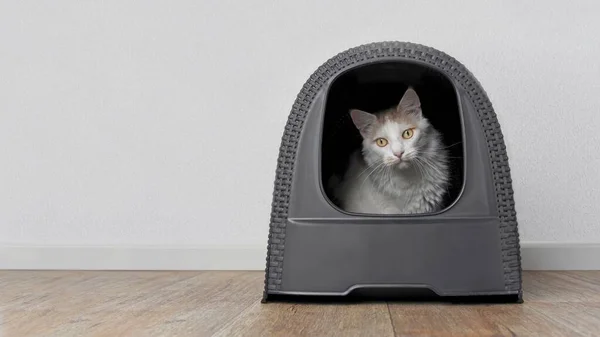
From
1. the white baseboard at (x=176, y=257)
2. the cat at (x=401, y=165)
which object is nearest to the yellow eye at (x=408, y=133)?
the cat at (x=401, y=165)

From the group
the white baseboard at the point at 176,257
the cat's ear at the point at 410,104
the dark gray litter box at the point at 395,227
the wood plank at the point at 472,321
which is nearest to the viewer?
the wood plank at the point at 472,321

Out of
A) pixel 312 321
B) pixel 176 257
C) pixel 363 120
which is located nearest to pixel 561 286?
pixel 363 120

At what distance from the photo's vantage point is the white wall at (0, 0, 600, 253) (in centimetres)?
204

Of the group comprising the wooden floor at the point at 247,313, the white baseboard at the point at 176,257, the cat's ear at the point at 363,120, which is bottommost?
the wooden floor at the point at 247,313

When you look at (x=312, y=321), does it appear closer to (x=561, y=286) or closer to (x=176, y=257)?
(x=561, y=286)

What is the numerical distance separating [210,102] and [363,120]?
635 mm

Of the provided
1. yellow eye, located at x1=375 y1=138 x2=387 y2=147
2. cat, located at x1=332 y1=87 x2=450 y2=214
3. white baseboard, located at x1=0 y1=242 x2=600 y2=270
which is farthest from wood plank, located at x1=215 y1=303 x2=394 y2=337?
white baseboard, located at x1=0 y1=242 x2=600 y2=270

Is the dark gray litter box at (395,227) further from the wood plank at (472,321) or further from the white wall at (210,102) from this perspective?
the white wall at (210,102)

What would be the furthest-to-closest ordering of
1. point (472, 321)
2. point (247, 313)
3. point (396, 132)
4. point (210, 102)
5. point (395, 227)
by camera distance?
point (210, 102) → point (396, 132) → point (395, 227) → point (247, 313) → point (472, 321)

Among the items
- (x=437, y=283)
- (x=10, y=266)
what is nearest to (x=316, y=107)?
(x=437, y=283)

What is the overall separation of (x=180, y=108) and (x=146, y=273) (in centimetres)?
A: 56

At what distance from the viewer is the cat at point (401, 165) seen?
64.8 inches

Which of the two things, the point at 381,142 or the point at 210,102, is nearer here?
the point at 381,142

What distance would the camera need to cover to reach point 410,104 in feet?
5.44
